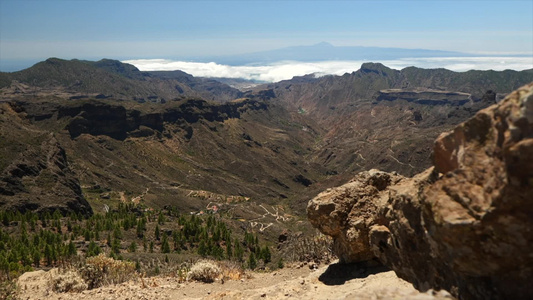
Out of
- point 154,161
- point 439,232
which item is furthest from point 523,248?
point 154,161

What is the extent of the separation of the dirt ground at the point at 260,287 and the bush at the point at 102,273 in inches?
47.6

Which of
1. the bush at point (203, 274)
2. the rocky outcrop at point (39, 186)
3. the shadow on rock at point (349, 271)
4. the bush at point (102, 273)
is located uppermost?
the shadow on rock at point (349, 271)

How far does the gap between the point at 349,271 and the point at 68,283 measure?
13.0 metres

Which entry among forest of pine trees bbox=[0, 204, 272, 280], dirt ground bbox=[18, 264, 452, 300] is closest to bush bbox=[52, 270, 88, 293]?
dirt ground bbox=[18, 264, 452, 300]

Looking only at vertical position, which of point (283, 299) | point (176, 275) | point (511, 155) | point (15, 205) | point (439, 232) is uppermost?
point (511, 155)

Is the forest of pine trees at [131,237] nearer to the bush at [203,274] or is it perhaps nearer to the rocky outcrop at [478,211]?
the bush at [203,274]

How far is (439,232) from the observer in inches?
322

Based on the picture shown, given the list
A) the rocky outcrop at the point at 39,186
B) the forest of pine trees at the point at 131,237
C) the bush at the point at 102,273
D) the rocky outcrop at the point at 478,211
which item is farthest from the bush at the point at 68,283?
the rocky outcrop at the point at 39,186

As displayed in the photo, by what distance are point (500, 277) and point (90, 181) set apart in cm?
14752

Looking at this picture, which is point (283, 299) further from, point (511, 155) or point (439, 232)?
point (511, 155)

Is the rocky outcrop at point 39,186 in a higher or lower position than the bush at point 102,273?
lower

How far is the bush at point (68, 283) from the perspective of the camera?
56.1ft

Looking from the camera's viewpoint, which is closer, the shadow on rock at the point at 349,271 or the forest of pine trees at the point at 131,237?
the shadow on rock at the point at 349,271

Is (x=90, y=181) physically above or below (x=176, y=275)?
below
